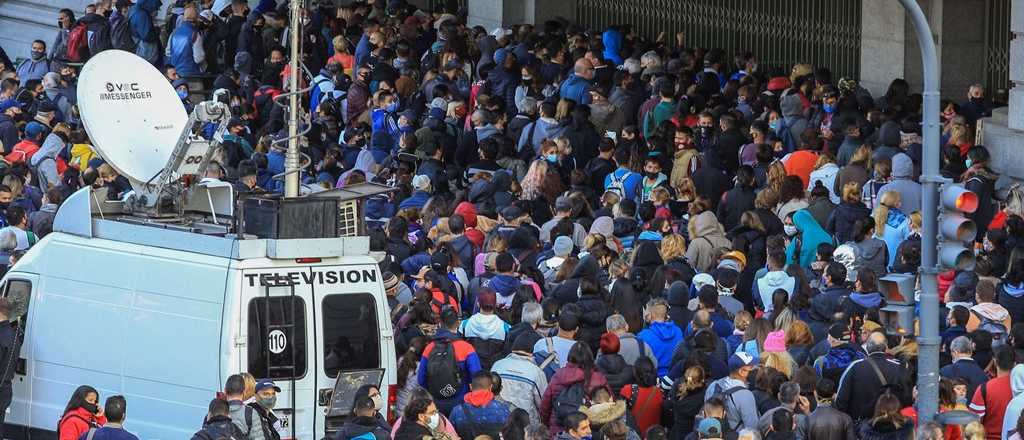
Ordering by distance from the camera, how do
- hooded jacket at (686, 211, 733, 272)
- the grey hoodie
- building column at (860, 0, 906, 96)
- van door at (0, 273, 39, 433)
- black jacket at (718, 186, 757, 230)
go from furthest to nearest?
the grey hoodie, building column at (860, 0, 906, 96), black jacket at (718, 186, 757, 230), hooded jacket at (686, 211, 733, 272), van door at (0, 273, 39, 433)

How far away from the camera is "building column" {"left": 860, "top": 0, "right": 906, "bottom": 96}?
81.0ft

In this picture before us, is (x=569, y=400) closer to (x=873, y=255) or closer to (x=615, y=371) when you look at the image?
(x=615, y=371)

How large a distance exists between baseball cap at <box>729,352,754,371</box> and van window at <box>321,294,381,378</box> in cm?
252

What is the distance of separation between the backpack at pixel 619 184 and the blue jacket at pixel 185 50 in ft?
31.8

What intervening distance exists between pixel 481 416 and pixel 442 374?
106cm

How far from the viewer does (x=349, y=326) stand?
1543 cm

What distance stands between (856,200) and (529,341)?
438cm

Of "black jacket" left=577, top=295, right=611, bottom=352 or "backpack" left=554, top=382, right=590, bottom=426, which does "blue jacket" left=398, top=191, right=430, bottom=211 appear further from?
"backpack" left=554, top=382, right=590, bottom=426

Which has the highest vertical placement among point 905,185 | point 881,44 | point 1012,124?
point 881,44

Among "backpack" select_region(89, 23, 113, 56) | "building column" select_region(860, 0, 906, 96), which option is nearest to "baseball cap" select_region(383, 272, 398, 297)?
"building column" select_region(860, 0, 906, 96)

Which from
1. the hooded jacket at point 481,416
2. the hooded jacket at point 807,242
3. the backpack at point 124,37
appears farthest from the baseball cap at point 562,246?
the backpack at point 124,37

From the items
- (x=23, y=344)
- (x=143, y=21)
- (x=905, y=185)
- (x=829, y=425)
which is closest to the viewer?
(x=829, y=425)

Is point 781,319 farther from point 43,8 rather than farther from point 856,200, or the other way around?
point 43,8

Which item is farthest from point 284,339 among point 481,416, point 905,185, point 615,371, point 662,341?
point 905,185
